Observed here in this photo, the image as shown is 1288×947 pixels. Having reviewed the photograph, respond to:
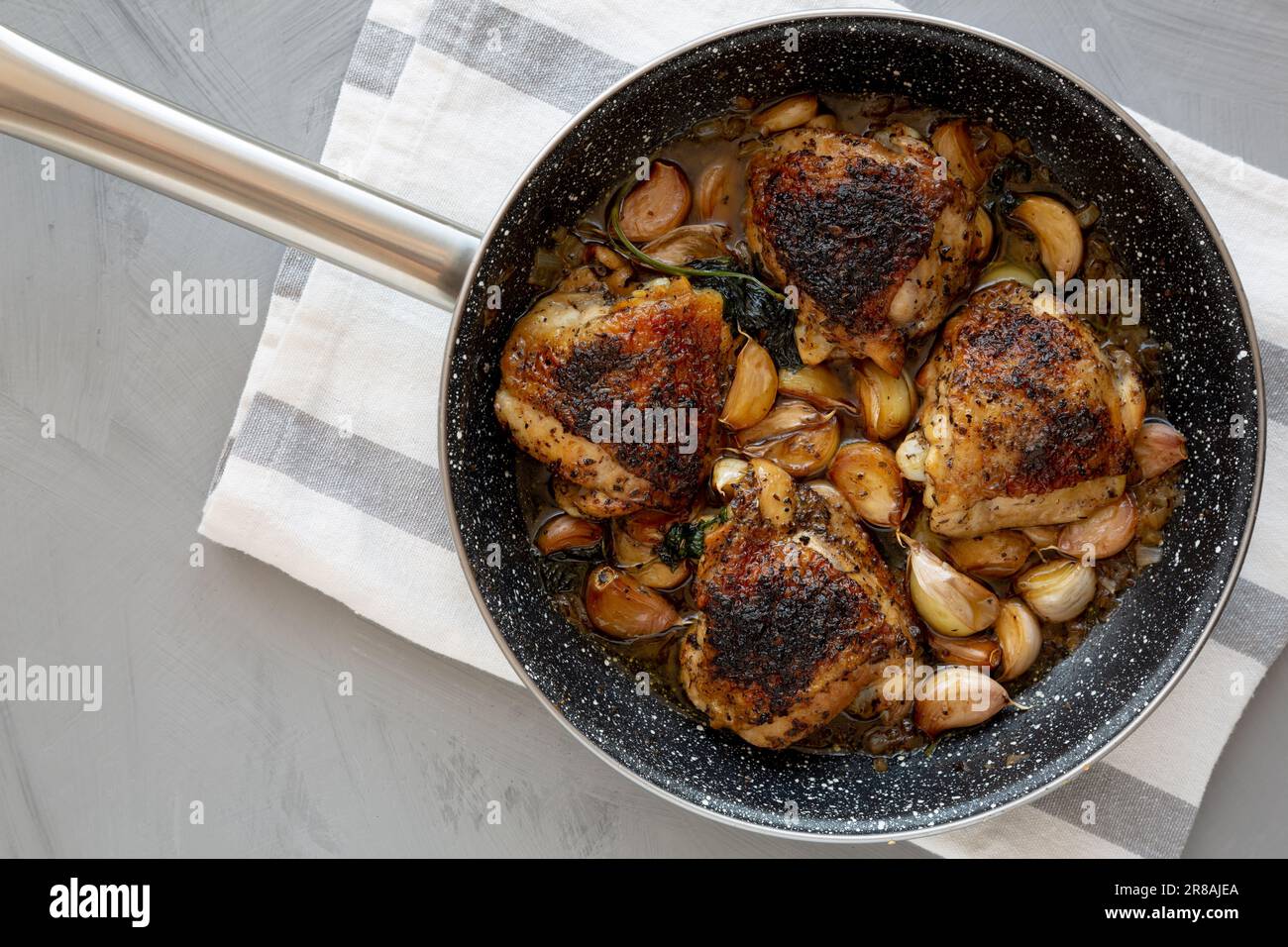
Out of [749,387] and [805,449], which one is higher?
[749,387]

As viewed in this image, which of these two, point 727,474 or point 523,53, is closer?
point 727,474

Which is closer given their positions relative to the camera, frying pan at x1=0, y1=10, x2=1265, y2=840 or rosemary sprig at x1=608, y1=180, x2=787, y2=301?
frying pan at x1=0, y1=10, x2=1265, y2=840

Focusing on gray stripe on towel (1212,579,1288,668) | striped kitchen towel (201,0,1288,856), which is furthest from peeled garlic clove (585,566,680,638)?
gray stripe on towel (1212,579,1288,668)

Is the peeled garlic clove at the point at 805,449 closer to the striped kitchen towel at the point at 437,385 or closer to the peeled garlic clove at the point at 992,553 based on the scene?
the peeled garlic clove at the point at 992,553

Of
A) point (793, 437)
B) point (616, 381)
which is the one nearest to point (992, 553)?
point (793, 437)

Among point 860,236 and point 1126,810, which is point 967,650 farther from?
point 860,236

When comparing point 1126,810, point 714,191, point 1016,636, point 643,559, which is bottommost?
point 1126,810

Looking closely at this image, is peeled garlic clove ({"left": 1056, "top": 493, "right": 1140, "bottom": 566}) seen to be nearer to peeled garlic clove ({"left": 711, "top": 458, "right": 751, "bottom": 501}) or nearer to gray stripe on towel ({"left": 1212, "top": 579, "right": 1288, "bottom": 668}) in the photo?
gray stripe on towel ({"left": 1212, "top": 579, "right": 1288, "bottom": 668})
